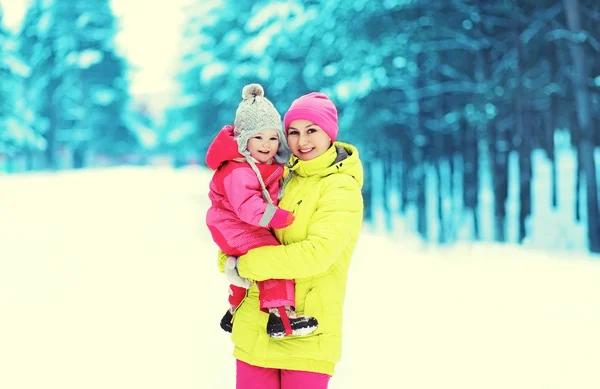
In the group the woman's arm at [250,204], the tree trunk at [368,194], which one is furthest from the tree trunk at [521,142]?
the woman's arm at [250,204]

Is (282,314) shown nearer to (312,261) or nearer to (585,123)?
(312,261)

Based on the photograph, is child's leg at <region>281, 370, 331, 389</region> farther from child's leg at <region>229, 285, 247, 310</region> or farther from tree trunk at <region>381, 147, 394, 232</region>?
tree trunk at <region>381, 147, 394, 232</region>

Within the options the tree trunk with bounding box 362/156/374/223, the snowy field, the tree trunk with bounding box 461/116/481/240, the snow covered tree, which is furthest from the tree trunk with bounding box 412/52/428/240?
the snow covered tree

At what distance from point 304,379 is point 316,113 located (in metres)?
0.64

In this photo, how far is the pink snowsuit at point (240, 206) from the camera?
1.57 metres

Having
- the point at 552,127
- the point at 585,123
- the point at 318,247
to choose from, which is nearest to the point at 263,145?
the point at 318,247

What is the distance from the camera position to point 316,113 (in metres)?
1.66

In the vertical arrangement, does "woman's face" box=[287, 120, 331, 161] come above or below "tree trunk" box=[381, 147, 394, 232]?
below

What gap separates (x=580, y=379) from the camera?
335cm

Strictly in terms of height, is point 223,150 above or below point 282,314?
above

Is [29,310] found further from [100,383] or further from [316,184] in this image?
[316,184]

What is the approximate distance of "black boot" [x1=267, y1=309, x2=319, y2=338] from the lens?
5.22 feet

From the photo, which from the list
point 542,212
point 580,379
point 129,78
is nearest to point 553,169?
point 542,212

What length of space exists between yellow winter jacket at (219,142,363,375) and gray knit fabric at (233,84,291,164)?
5cm
